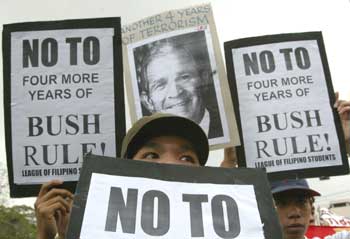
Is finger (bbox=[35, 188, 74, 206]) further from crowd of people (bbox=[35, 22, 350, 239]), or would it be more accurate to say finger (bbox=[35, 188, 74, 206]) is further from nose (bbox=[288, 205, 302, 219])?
nose (bbox=[288, 205, 302, 219])

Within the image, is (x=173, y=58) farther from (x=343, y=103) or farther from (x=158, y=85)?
(x=343, y=103)

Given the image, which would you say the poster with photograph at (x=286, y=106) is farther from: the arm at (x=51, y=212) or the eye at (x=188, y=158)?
the arm at (x=51, y=212)

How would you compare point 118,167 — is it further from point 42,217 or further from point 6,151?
point 6,151

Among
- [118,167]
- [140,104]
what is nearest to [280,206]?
[140,104]

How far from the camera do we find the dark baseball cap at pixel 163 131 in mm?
2586

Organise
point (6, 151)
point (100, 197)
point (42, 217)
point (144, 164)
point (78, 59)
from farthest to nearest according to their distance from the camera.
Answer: point (78, 59), point (6, 151), point (42, 217), point (144, 164), point (100, 197)

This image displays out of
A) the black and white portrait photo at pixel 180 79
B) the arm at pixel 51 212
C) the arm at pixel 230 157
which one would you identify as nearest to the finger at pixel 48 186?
the arm at pixel 51 212

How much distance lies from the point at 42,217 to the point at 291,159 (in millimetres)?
1678

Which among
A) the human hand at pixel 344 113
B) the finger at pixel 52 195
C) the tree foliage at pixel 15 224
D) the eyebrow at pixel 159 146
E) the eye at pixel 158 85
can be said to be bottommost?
the finger at pixel 52 195

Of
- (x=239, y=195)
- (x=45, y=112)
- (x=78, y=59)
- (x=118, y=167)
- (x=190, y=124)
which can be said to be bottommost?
(x=239, y=195)

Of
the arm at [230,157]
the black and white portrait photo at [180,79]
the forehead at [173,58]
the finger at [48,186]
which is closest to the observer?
the finger at [48,186]

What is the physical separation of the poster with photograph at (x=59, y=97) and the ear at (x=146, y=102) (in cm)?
17

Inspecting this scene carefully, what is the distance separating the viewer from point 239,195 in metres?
2.05

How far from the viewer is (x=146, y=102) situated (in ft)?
11.3
